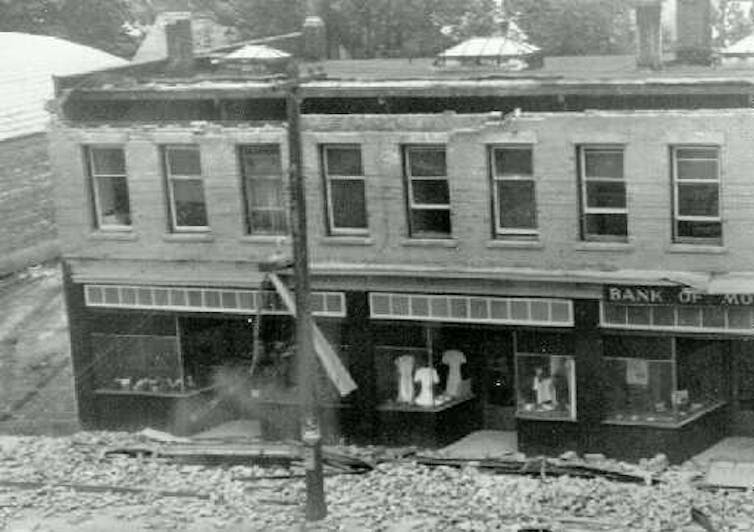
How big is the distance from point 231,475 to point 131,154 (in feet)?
27.4

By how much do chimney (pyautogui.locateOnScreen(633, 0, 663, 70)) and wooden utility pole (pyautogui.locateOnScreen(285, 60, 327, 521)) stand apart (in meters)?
10.5

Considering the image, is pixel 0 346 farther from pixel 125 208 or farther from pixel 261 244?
pixel 261 244

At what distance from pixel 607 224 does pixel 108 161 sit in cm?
1179

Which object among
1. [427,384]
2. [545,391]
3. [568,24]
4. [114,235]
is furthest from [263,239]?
[568,24]

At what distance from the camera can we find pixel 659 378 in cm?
3012

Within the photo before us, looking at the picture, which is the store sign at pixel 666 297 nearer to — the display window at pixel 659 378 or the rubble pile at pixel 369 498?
the display window at pixel 659 378

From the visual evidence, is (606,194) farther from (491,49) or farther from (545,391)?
(491,49)

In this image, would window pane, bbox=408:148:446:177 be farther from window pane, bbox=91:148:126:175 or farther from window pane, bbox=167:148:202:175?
window pane, bbox=91:148:126:175

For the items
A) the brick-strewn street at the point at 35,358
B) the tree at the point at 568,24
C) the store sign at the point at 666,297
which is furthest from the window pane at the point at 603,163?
the tree at the point at 568,24

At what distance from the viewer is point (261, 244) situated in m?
32.9

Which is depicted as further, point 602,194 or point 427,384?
point 427,384

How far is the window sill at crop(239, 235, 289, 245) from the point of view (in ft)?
107

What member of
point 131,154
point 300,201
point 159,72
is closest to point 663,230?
point 300,201

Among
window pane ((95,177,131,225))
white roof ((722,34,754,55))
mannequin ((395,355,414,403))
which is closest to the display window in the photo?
mannequin ((395,355,414,403))
